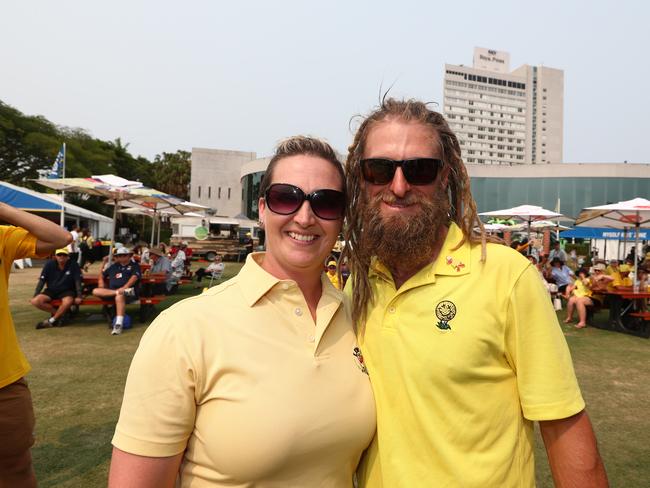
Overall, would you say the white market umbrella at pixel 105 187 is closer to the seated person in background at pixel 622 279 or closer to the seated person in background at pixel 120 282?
the seated person in background at pixel 120 282

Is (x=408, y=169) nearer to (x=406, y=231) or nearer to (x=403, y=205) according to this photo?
(x=403, y=205)

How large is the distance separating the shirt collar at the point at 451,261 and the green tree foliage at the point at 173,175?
56704mm

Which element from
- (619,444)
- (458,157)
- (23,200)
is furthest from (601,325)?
(23,200)

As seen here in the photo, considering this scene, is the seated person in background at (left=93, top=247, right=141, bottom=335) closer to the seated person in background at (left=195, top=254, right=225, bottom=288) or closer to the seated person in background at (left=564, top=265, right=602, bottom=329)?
the seated person in background at (left=195, top=254, right=225, bottom=288)

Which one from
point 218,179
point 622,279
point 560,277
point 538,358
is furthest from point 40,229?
Answer: point 218,179

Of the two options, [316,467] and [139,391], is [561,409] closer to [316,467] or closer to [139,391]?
[316,467]

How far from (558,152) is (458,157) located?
485 ft

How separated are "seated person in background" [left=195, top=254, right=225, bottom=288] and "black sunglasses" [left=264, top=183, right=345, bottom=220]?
1320 cm

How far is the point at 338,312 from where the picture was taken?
1.73 metres

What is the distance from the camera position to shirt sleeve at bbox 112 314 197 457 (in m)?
1.25

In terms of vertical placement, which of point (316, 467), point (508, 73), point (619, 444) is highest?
point (508, 73)

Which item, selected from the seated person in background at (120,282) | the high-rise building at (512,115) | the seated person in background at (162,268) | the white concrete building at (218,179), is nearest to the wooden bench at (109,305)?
the seated person in background at (120,282)

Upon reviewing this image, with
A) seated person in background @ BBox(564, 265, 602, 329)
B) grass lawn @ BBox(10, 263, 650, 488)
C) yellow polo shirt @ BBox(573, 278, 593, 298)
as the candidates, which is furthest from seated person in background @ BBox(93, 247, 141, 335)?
yellow polo shirt @ BBox(573, 278, 593, 298)

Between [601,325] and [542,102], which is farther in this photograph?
[542,102]
